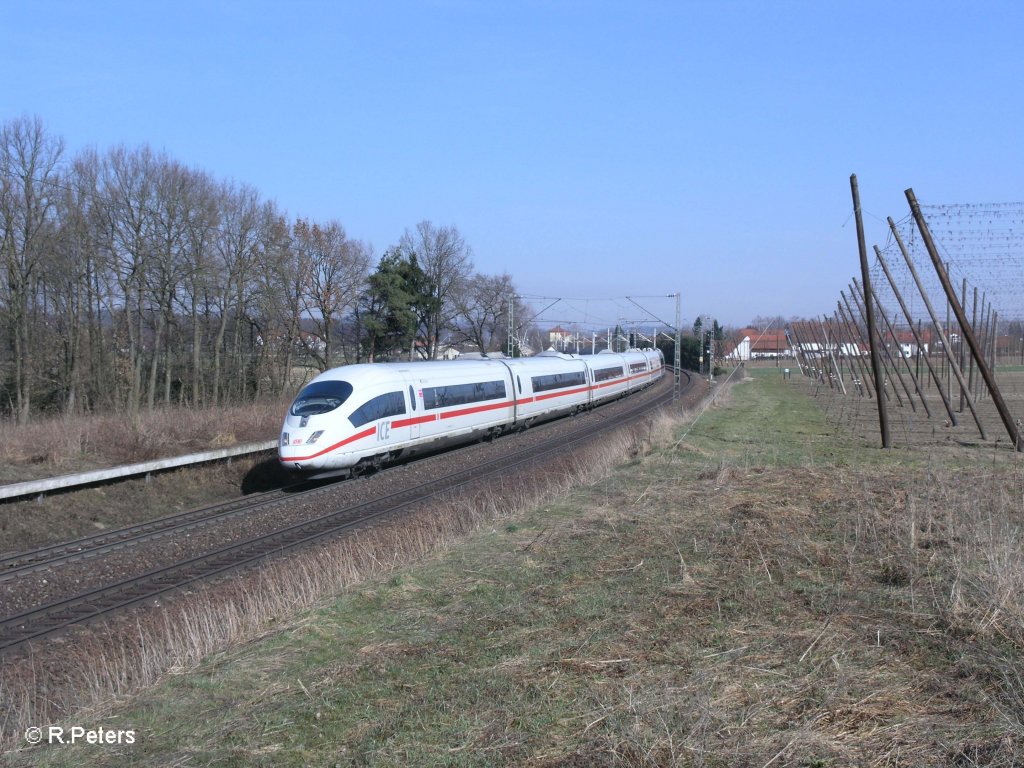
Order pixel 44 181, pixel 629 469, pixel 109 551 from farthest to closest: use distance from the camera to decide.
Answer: pixel 44 181 < pixel 629 469 < pixel 109 551

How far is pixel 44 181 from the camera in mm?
29531

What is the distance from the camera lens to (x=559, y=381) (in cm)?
3353

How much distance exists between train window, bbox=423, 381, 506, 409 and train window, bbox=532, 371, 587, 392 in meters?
3.68

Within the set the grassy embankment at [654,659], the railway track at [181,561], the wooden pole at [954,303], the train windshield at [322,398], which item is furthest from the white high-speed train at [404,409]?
the wooden pole at [954,303]

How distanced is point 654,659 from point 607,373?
1443 inches

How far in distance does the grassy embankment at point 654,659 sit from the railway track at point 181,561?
3.88 metres

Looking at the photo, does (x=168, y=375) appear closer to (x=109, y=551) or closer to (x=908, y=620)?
(x=109, y=551)

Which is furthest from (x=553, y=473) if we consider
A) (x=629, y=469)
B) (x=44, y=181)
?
(x=44, y=181)

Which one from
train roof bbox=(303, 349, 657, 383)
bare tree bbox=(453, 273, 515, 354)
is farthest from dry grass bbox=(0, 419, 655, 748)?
bare tree bbox=(453, 273, 515, 354)

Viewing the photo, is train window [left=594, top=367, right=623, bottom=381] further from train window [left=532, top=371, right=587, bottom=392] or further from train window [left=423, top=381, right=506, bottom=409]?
train window [left=423, top=381, right=506, bottom=409]

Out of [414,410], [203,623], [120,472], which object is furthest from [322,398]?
[203,623]

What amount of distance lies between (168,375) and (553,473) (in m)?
22.4

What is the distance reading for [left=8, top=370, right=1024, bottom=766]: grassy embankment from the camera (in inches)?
190

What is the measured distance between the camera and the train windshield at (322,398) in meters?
18.6
